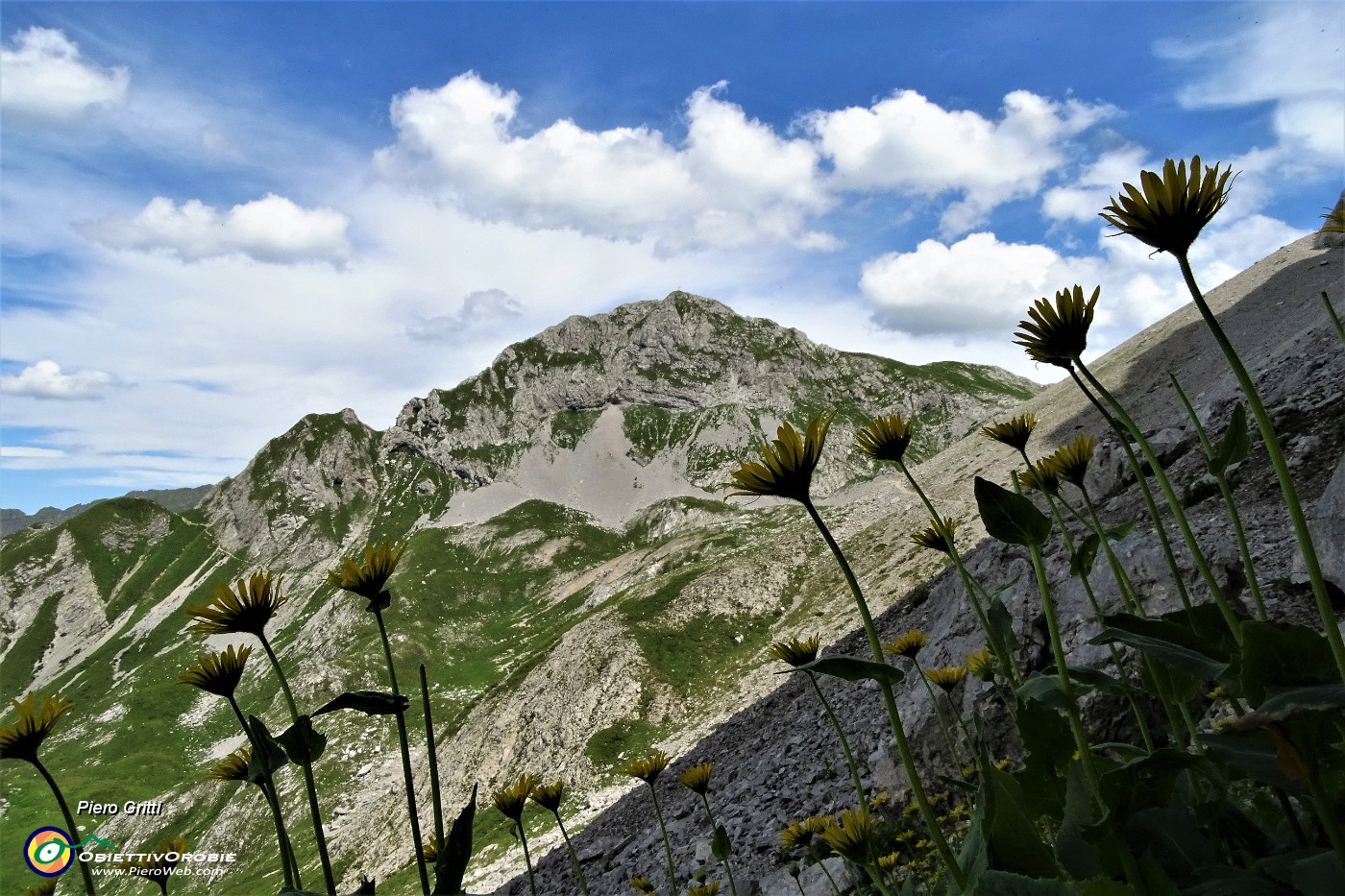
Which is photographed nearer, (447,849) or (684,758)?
(447,849)

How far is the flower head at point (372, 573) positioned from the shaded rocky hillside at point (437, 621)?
3241cm

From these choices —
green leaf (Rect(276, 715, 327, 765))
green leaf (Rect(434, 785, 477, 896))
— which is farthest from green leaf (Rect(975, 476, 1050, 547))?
green leaf (Rect(276, 715, 327, 765))

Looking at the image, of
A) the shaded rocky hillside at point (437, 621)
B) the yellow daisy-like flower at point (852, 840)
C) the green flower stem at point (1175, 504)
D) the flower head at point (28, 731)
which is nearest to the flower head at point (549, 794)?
the yellow daisy-like flower at point (852, 840)

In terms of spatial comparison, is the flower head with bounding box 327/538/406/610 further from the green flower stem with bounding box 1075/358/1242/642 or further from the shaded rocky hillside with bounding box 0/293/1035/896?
the shaded rocky hillside with bounding box 0/293/1035/896

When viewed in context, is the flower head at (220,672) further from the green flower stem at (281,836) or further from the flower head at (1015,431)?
the flower head at (1015,431)

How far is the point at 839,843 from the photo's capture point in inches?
159

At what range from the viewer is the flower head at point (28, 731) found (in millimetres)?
3764

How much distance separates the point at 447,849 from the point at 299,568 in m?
200

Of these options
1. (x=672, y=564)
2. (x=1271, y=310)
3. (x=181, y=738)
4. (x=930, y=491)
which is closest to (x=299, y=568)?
(x=181, y=738)

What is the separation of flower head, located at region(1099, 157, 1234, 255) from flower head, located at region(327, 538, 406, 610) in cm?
332

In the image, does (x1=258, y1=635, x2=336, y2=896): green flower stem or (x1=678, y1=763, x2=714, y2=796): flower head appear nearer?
(x1=258, y1=635, x2=336, y2=896): green flower stem

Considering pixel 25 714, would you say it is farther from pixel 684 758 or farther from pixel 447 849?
pixel 684 758

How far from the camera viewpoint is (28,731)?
3840 millimetres

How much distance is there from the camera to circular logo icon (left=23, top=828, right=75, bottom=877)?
13.4ft
